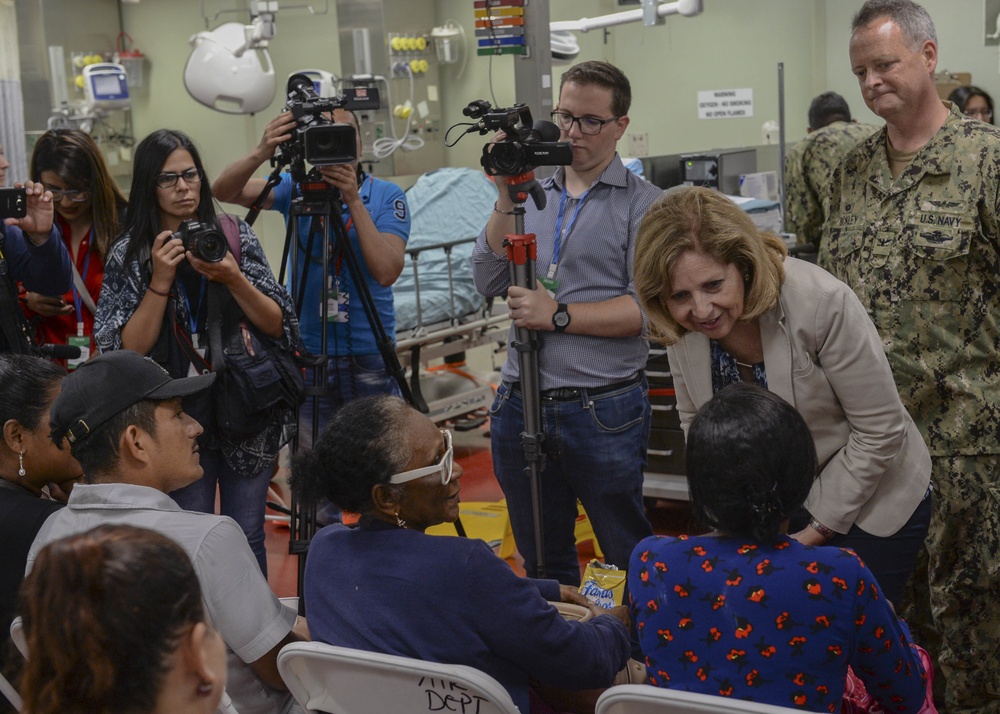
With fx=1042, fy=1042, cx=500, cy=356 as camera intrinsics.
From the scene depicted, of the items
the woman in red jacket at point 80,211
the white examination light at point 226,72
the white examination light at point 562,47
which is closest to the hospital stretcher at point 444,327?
the white examination light at point 562,47

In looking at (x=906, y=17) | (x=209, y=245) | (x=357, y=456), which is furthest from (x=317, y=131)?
(x=906, y=17)

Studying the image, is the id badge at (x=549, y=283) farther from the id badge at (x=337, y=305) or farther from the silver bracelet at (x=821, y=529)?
the silver bracelet at (x=821, y=529)

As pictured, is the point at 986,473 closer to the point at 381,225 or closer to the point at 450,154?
the point at 381,225

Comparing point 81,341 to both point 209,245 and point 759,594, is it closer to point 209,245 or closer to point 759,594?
point 209,245

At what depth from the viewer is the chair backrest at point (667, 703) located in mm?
1315

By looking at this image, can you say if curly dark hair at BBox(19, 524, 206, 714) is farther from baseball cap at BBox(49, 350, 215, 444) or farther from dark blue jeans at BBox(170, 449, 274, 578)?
dark blue jeans at BBox(170, 449, 274, 578)

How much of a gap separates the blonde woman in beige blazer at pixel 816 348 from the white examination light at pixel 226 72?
448cm

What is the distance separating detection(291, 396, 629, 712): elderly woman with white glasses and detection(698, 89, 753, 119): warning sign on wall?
244 inches

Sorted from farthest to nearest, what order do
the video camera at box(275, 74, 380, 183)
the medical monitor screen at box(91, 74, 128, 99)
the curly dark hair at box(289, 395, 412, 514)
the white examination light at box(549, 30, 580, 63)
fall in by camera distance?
the medical monitor screen at box(91, 74, 128, 99)
the white examination light at box(549, 30, 580, 63)
the video camera at box(275, 74, 380, 183)
the curly dark hair at box(289, 395, 412, 514)

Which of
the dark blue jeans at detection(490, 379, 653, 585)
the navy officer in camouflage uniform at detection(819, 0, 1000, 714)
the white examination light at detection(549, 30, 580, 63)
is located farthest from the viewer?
the white examination light at detection(549, 30, 580, 63)

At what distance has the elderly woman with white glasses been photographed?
1.61 m

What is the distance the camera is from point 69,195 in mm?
3031

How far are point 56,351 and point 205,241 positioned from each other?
69 cm

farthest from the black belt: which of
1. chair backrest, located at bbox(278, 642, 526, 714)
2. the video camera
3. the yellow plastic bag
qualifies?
chair backrest, located at bbox(278, 642, 526, 714)
